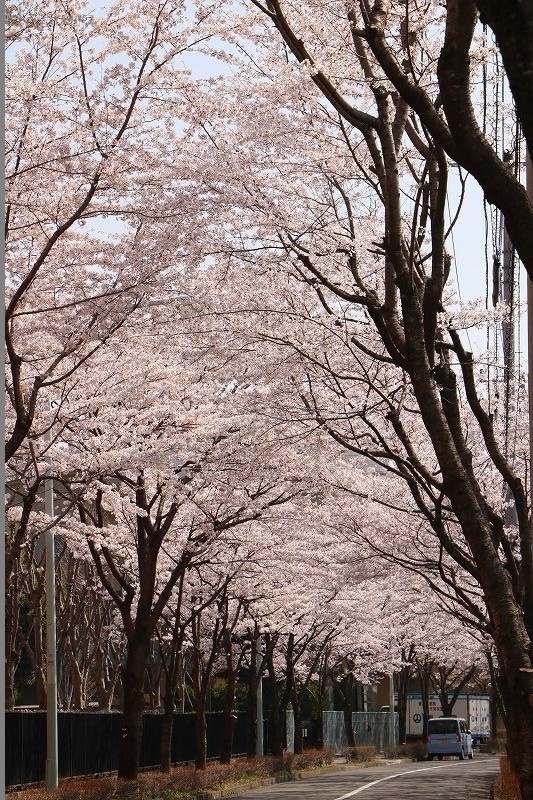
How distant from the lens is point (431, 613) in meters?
37.7

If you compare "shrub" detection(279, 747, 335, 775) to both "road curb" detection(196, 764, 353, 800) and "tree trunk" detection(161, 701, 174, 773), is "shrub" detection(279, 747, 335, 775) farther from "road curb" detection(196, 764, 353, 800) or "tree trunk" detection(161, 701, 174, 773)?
"tree trunk" detection(161, 701, 174, 773)

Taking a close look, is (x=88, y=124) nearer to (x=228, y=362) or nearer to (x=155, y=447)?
(x=228, y=362)

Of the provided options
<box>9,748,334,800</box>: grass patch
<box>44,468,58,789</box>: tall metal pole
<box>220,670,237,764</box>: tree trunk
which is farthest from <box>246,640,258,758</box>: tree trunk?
<box>44,468,58,789</box>: tall metal pole

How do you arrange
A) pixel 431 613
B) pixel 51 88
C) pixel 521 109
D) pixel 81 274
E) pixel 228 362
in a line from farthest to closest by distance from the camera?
pixel 431 613 < pixel 228 362 < pixel 81 274 < pixel 51 88 < pixel 521 109

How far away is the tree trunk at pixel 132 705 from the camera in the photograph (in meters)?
19.1

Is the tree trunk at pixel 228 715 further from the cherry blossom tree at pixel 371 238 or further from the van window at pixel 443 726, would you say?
the van window at pixel 443 726

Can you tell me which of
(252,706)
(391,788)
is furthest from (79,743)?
(252,706)

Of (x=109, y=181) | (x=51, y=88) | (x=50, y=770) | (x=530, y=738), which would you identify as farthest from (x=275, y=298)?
(x=50, y=770)

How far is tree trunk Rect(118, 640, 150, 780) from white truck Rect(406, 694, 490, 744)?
43612 mm

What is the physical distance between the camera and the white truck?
6147 cm

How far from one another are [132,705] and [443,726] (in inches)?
1186

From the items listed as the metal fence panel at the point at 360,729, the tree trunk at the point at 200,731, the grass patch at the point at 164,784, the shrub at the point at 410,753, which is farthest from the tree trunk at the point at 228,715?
the shrub at the point at 410,753

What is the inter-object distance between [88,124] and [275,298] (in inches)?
161

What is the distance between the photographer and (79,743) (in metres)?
22.5
